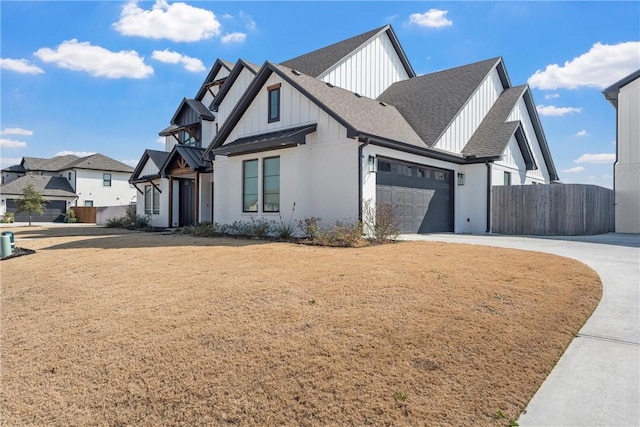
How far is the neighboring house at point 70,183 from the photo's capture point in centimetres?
3800

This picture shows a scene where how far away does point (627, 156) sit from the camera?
60.8 ft

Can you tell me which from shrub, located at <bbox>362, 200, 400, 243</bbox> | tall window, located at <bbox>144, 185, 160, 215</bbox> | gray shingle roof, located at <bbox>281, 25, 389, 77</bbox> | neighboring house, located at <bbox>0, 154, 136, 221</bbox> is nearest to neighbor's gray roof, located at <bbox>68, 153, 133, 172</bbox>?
neighboring house, located at <bbox>0, 154, 136, 221</bbox>

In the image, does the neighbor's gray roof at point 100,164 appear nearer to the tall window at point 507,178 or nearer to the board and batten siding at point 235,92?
the board and batten siding at point 235,92

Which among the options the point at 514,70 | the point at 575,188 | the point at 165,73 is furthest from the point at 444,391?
the point at 514,70

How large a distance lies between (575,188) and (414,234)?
21.8 feet

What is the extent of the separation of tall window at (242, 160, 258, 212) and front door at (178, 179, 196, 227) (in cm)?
790

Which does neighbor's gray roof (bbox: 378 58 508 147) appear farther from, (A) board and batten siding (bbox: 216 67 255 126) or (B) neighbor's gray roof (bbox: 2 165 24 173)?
(B) neighbor's gray roof (bbox: 2 165 24 173)

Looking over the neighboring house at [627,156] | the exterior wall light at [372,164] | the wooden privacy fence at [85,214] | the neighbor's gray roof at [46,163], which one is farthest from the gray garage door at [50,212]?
the neighboring house at [627,156]

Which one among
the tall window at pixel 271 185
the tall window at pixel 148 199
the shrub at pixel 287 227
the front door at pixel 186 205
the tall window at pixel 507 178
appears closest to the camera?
the shrub at pixel 287 227

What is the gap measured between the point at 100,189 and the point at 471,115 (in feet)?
128

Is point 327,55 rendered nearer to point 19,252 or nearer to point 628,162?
point 628,162

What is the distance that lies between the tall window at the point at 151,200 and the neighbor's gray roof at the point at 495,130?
1738 centimetres

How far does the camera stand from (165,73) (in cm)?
1728

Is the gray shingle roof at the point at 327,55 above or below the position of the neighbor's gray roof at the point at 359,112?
above
